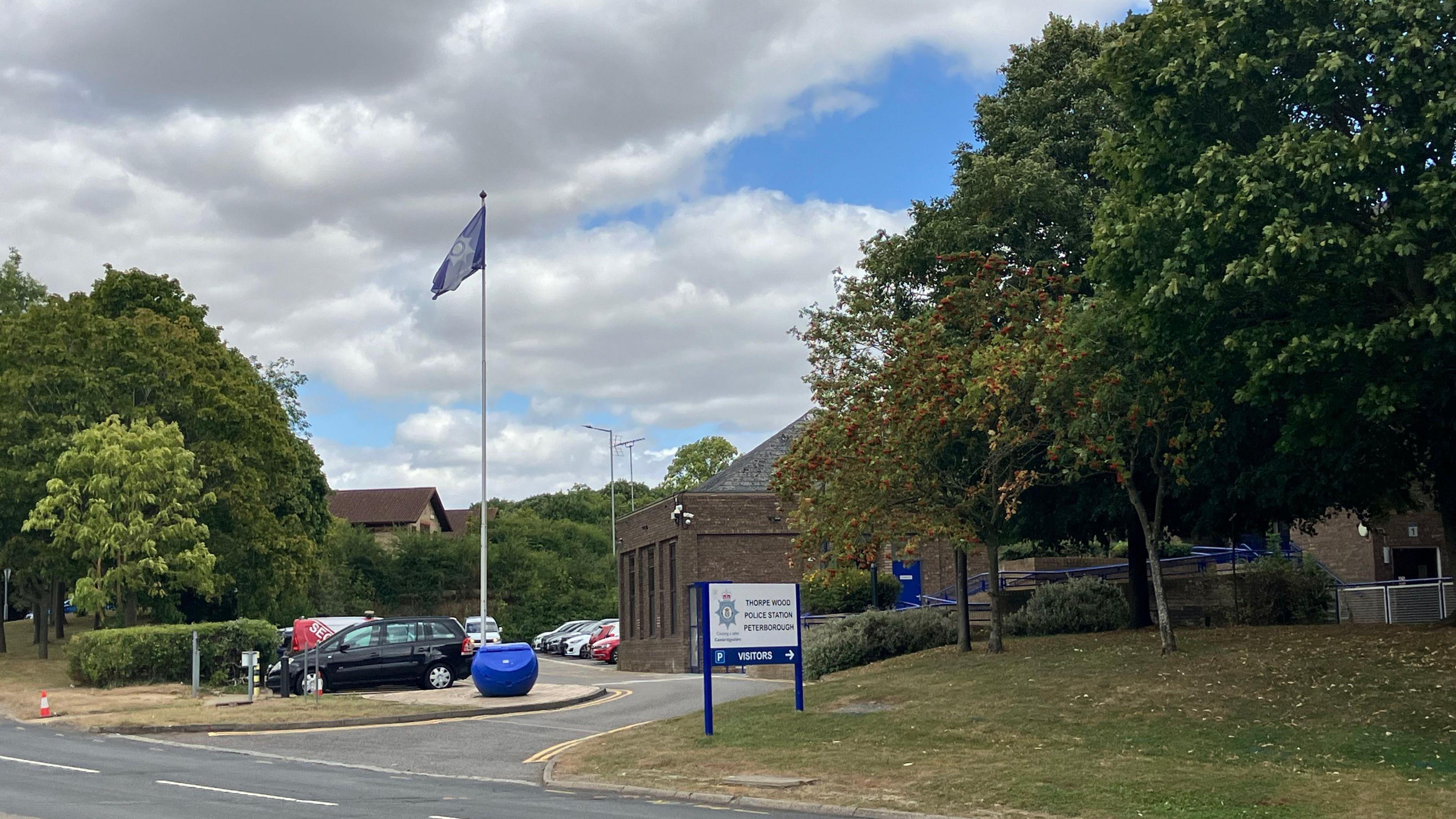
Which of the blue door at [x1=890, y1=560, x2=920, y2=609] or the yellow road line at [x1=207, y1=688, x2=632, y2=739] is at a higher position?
the blue door at [x1=890, y1=560, x2=920, y2=609]

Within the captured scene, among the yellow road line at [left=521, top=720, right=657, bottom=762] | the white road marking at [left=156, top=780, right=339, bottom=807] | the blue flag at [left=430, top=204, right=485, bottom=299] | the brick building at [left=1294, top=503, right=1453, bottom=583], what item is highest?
the blue flag at [left=430, top=204, right=485, bottom=299]

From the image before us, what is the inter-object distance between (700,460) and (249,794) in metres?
94.7

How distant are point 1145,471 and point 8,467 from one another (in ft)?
110

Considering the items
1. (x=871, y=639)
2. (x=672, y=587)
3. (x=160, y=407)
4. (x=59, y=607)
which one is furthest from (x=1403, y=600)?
(x=59, y=607)

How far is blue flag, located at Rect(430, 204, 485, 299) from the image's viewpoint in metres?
32.0

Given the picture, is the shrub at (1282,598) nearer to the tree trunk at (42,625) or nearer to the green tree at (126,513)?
the green tree at (126,513)

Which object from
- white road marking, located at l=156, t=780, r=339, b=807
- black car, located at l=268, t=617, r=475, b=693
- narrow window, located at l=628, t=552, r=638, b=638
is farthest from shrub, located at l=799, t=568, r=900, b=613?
white road marking, located at l=156, t=780, r=339, b=807

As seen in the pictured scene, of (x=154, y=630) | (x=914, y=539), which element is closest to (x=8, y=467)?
(x=154, y=630)

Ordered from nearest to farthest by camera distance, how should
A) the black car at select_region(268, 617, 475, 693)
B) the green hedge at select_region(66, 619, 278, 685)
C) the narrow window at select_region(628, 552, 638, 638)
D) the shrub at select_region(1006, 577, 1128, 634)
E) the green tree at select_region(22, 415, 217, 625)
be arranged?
the black car at select_region(268, 617, 475, 693)
the shrub at select_region(1006, 577, 1128, 634)
the green hedge at select_region(66, 619, 278, 685)
the green tree at select_region(22, 415, 217, 625)
the narrow window at select_region(628, 552, 638, 638)

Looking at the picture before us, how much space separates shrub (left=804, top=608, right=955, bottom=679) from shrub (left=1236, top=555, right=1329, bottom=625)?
633cm

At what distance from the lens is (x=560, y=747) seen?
19.7 meters

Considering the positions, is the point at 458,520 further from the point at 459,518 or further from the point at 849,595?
the point at 849,595

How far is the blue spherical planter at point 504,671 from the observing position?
26953 millimetres

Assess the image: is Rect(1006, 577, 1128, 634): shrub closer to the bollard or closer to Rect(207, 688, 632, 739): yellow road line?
Rect(207, 688, 632, 739): yellow road line
